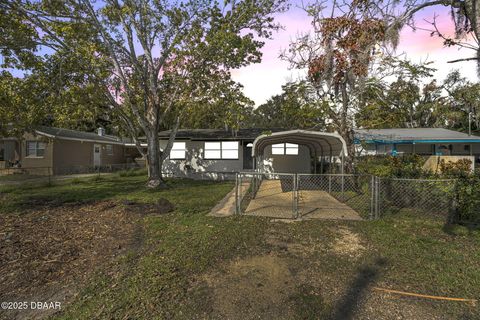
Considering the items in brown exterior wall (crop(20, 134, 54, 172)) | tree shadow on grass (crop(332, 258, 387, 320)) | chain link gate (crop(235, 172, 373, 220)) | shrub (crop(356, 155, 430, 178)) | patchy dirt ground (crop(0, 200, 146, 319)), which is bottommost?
tree shadow on grass (crop(332, 258, 387, 320))

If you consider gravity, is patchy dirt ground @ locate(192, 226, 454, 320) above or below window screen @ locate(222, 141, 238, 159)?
below

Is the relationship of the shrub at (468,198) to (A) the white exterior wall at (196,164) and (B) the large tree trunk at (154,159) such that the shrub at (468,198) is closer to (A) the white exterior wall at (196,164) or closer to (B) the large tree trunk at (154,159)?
(B) the large tree trunk at (154,159)

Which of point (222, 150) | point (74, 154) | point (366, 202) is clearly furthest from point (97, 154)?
point (366, 202)

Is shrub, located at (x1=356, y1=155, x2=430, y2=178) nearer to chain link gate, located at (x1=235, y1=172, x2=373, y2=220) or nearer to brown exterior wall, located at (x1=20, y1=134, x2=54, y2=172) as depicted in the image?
chain link gate, located at (x1=235, y1=172, x2=373, y2=220)

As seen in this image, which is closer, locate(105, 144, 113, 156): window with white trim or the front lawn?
the front lawn

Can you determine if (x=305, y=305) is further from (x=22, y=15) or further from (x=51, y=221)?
(x=22, y=15)

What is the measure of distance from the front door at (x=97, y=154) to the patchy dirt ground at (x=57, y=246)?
17.5 metres

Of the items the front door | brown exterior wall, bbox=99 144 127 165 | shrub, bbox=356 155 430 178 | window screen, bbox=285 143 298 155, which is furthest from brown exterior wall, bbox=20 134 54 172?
shrub, bbox=356 155 430 178

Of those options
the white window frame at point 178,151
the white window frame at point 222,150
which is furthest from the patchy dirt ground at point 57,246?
the white window frame at point 178,151

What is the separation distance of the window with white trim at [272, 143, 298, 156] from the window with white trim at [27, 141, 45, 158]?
17.2m

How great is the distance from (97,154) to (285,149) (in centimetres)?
1741

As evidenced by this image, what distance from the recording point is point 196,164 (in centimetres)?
1841

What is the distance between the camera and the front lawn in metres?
Answer: 3.28

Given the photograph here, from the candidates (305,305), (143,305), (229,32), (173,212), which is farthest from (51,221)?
(229,32)
